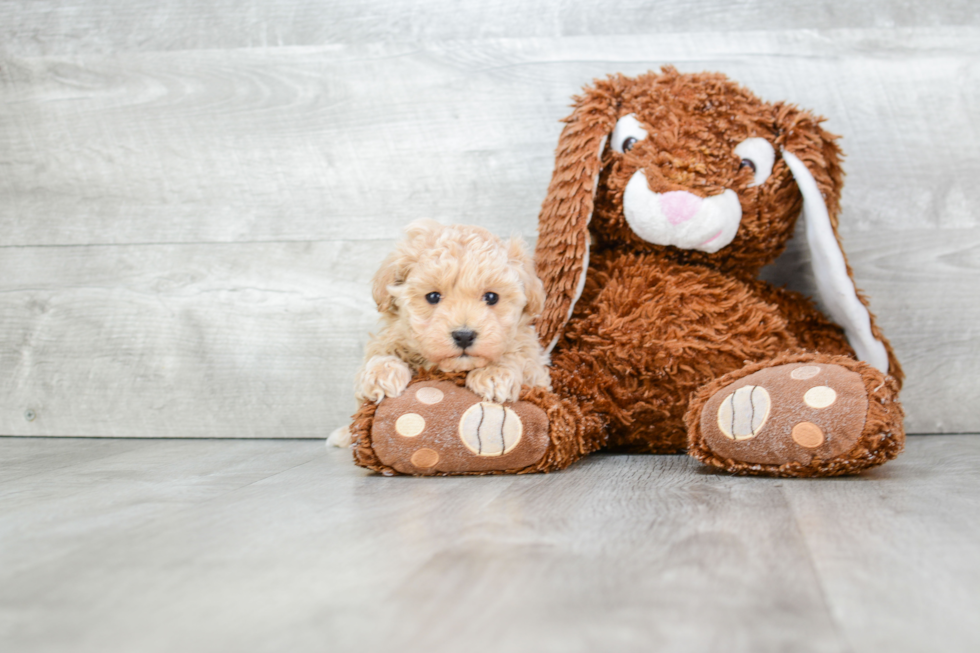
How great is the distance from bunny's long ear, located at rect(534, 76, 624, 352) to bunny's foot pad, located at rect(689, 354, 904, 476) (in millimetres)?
272

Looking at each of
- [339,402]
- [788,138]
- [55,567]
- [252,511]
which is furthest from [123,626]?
[788,138]

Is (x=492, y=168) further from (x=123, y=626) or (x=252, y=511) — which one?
(x=123, y=626)

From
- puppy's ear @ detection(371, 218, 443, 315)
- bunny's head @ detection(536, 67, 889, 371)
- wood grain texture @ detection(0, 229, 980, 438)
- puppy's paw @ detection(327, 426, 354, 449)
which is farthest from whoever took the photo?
wood grain texture @ detection(0, 229, 980, 438)

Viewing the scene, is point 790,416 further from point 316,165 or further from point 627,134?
point 316,165

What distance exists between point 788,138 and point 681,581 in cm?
81

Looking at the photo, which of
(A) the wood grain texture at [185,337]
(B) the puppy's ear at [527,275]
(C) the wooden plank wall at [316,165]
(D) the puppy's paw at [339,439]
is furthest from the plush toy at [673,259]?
(A) the wood grain texture at [185,337]

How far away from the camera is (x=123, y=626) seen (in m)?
0.48

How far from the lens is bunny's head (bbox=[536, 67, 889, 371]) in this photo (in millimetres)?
1074

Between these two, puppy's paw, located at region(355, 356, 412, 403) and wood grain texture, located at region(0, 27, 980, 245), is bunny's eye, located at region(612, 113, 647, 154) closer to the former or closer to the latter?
wood grain texture, located at region(0, 27, 980, 245)

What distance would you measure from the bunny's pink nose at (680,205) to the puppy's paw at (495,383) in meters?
0.33

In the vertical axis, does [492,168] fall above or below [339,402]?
above

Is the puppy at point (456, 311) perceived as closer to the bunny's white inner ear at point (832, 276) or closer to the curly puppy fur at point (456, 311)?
the curly puppy fur at point (456, 311)

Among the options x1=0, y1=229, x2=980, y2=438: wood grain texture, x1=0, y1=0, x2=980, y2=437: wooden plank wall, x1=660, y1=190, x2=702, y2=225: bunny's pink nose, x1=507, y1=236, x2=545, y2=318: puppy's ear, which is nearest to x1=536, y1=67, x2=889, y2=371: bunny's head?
x1=660, y1=190, x2=702, y2=225: bunny's pink nose

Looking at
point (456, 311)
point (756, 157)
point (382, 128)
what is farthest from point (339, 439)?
point (756, 157)
